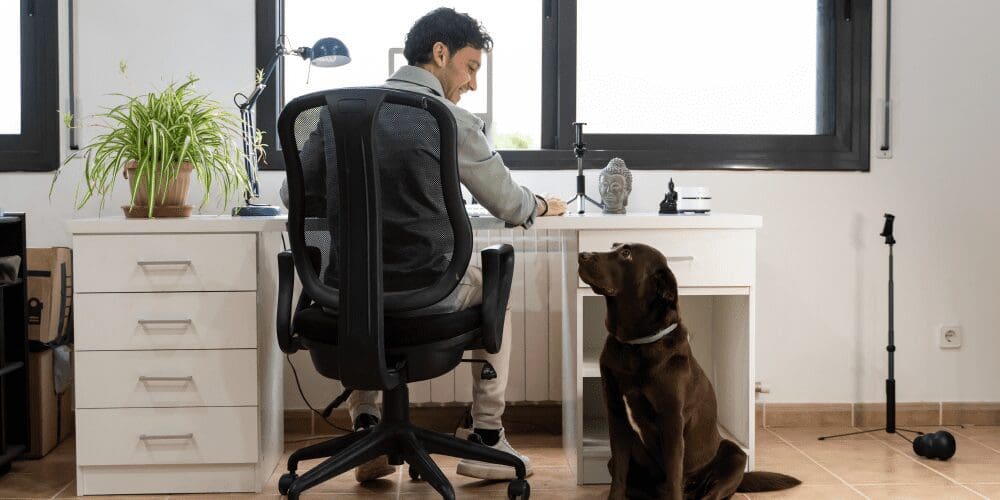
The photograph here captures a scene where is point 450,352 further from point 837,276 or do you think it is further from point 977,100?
point 977,100

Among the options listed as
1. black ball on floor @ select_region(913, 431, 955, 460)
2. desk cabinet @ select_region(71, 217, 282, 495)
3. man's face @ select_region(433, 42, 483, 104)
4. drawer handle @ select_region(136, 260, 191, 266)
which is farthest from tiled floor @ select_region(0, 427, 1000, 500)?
man's face @ select_region(433, 42, 483, 104)

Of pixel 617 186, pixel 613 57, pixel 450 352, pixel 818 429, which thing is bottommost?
pixel 818 429

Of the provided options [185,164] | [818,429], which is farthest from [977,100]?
[185,164]

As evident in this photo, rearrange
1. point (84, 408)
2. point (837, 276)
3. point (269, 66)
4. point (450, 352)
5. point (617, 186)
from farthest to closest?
point (837, 276) → point (269, 66) → point (617, 186) → point (84, 408) → point (450, 352)

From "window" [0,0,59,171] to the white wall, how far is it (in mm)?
1166

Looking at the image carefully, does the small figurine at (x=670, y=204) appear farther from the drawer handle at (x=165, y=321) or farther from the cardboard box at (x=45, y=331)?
the cardboard box at (x=45, y=331)

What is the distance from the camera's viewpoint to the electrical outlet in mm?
3344

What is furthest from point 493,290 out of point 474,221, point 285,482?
point 285,482

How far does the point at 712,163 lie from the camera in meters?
3.29

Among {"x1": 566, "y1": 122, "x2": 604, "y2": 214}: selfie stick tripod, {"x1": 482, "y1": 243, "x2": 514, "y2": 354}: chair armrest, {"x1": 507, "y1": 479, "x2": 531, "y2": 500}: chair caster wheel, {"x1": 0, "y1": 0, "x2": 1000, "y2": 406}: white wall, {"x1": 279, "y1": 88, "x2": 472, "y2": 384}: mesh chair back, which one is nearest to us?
{"x1": 279, "y1": 88, "x2": 472, "y2": 384}: mesh chair back

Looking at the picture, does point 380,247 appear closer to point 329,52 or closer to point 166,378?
point 166,378

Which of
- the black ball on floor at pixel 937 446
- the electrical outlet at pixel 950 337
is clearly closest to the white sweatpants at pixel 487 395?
the black ball on floor at pixel 937 446

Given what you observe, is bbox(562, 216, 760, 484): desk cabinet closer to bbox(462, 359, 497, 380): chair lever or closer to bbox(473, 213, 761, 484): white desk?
bbox(473, 213, 761, 484): white desk

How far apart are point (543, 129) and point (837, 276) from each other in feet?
3.67
